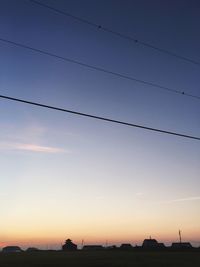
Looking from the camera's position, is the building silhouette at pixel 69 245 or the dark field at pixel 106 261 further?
the building silhouette at pixel 69 245

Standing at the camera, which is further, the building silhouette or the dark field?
the building silhouette

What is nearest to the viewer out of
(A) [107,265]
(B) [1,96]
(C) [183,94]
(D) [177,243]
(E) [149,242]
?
(B) [1,96]

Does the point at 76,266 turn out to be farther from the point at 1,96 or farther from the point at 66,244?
the point at 66,244

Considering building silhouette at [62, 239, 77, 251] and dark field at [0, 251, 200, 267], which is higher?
building silhouette at [62, 239, 77, 251]

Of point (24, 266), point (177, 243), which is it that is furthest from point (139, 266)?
point (177, 243)

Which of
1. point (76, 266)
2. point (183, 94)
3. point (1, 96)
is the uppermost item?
point (183, 94)

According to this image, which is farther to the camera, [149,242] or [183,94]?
[149,242]

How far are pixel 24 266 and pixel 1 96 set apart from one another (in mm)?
30831

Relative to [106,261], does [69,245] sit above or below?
above

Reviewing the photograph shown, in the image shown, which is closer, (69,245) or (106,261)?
(106,261)

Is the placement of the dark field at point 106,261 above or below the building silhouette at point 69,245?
below

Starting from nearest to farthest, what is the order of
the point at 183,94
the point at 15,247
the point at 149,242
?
the point at 183,94 < the point at 149,242 < the point at 15,247

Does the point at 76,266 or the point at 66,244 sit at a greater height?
the point at 66,244

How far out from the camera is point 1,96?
52.7ft
